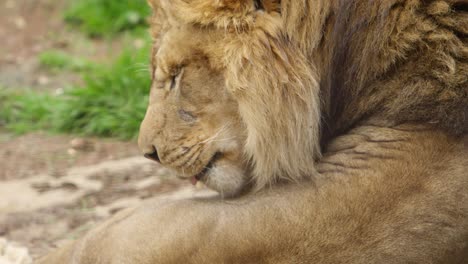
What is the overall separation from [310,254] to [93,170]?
7.99 ft

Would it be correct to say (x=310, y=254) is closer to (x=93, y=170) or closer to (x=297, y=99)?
(x=297, y=99)

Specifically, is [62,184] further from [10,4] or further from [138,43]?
[10,4]

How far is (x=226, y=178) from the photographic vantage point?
3.10 metres

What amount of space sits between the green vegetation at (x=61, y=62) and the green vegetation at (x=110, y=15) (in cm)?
45

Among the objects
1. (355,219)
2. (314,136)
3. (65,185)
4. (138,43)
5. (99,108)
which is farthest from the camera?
(138,43)

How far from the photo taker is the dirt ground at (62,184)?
4113 mm

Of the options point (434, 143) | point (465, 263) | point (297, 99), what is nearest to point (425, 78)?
point (434, 143)

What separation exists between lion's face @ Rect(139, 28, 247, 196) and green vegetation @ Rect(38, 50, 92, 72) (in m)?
3.68

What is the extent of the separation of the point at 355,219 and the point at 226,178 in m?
0.55

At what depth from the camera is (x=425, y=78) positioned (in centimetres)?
285

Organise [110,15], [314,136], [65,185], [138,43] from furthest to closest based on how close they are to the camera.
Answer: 1. [110,15]
2. [138,43]
3. [65,185]
4. [314,136]

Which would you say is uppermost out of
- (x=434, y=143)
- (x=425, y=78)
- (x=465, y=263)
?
(x=425, y=78)

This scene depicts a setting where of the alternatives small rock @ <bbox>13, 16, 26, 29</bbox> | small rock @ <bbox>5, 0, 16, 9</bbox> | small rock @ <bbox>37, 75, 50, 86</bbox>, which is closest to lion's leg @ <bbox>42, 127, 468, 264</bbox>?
small rock @ <bbox>37, 75, 50, 86</bbox>

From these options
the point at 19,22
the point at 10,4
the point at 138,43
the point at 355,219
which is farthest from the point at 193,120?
the point at 10,4
